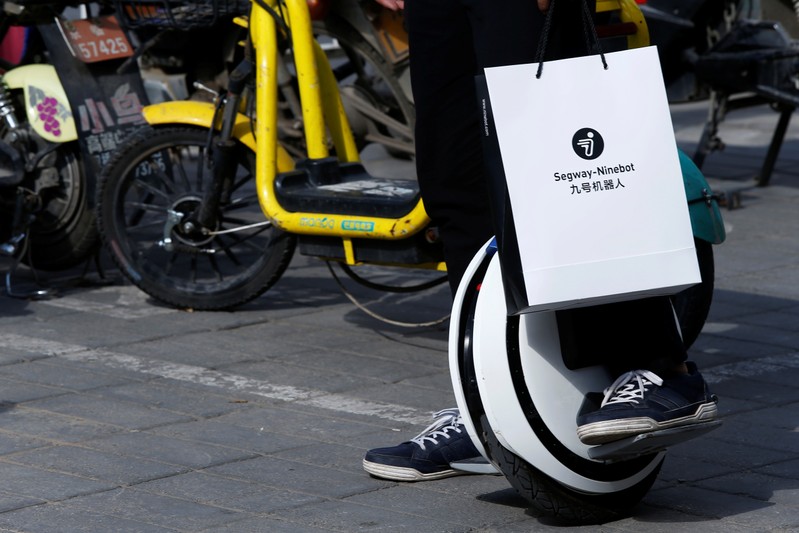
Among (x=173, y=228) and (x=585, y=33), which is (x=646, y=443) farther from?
(x=173, y=228)

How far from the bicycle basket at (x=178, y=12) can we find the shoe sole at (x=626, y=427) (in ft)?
9.81

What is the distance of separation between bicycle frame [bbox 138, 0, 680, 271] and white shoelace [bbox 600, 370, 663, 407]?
5.57 feet

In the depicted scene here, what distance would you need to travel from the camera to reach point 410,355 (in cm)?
500

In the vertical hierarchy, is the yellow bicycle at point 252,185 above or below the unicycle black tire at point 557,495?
above

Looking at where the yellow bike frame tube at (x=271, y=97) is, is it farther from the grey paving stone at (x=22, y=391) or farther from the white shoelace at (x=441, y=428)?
the white shoelace at (x=441, y=428)

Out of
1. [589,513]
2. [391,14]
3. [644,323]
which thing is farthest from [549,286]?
[391,14]

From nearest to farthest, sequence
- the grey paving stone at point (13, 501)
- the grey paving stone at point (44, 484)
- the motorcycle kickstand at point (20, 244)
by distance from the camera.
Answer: the grey paving stone at point (13, 501), the grey paving stone at point (44, 484), the motorcycle kickstand at point (20, 244)

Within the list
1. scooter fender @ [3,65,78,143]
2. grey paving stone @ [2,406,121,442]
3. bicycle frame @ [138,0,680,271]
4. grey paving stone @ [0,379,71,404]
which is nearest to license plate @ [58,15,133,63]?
scooter fender @ [3,65,78,143]

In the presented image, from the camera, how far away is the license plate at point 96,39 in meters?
5.95

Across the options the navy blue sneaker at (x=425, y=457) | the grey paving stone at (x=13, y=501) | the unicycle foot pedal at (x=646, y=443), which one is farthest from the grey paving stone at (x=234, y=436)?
the unicycle foot pedal at (x=646, y=443)

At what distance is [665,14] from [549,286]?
503 centimetres

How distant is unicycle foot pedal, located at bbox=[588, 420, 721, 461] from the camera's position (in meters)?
3.06

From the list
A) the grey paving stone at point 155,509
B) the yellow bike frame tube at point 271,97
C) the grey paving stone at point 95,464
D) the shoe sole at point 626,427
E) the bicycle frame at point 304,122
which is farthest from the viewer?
the yellow bike frame tube at point 271,97

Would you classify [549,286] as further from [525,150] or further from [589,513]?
[589,513]
